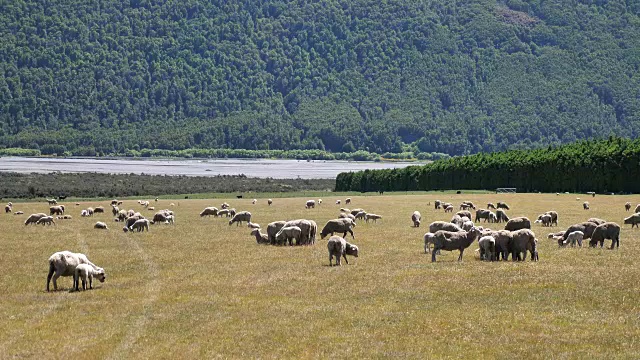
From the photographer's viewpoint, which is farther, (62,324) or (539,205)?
(539,205)

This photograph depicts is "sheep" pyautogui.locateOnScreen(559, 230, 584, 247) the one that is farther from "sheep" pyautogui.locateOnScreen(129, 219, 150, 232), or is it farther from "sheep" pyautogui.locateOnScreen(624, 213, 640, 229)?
"sheep" pyautogui.locateOnScreen(129, 219, 150, 232)

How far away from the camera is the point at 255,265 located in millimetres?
33125

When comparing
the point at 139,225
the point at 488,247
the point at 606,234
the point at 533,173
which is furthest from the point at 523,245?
the point at 533,173

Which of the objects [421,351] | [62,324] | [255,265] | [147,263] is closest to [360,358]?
[421,351]

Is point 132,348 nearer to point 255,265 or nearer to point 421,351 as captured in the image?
point 421,351

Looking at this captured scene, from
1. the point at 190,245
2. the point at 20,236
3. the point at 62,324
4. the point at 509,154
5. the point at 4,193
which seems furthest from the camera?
the point at 509,154

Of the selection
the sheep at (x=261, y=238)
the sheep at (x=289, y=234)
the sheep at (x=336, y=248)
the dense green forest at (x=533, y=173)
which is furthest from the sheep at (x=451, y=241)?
the dense green forest at (x=533, y=173)

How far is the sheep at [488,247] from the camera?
106ft

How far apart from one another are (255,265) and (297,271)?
2.37m

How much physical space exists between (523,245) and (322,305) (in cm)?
962

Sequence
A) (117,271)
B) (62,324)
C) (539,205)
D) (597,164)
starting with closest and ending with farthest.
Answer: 1. (62,324)
2. (117,271)
3. (539,205)
4. (597,164)

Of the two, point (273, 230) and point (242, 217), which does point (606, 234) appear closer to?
point (273, 230)

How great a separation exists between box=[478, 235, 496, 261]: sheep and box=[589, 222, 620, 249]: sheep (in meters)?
5.39

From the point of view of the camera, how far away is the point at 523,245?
32.2 metres
